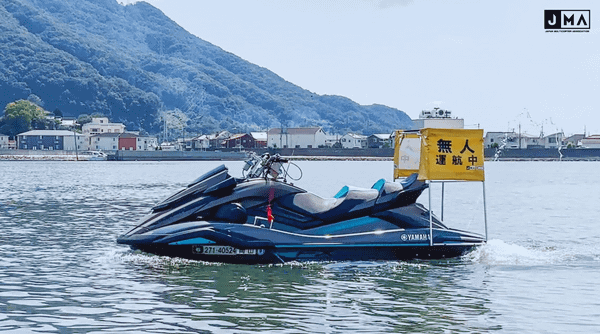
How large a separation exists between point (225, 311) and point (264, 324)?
3.30ft

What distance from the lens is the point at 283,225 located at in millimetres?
16094

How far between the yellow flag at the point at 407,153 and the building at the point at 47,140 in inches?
6853

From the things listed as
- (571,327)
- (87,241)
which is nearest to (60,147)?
(87,241)

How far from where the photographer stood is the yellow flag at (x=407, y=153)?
63.0ft

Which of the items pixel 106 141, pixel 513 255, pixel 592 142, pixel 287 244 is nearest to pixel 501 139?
pixel 592 142

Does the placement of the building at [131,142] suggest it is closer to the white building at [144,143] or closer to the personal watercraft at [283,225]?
the white building at [144,143]

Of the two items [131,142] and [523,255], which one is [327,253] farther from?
[131,142]

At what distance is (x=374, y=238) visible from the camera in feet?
52.5

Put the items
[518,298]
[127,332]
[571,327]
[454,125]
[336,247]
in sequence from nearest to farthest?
[127,332] → [571,327] → [518,298] → [336,247] → [454,125]

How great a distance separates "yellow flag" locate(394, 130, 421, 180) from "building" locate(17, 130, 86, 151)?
174 metres

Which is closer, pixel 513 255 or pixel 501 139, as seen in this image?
pixel 513 255

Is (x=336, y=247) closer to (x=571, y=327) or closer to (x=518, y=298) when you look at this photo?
(x=518, y=298)

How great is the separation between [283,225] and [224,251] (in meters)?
1.31

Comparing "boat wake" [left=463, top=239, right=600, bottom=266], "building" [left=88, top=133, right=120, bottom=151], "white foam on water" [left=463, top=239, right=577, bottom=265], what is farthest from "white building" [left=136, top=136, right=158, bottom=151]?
"white foam on water" [left=463, top=239, right=577, bottom=265]
